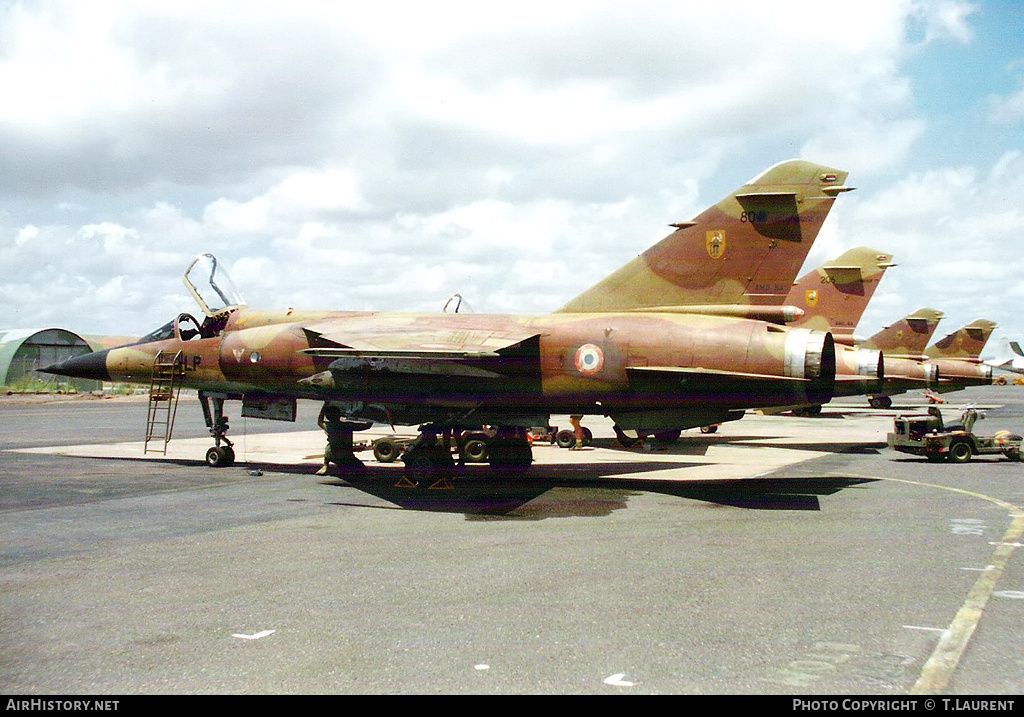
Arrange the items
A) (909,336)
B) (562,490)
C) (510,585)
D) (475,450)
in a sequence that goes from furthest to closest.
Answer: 1. (909,336)
2. (475,450)
3. (562,490)
4. (510,585)

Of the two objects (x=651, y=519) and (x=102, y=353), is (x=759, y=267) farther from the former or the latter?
(x=102, y=353)

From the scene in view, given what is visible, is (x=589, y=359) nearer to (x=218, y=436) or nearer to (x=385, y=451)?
(x=385, y=451)

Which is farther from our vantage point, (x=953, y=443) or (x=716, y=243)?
(x=953, y=443)

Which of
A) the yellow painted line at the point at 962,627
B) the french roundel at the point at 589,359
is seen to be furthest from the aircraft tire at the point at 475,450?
the yellow painted line at the point at 962,627

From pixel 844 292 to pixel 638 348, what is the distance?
16713mm

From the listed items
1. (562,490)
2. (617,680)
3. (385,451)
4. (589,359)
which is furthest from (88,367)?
(617,680)

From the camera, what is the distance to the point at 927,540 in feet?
35.0

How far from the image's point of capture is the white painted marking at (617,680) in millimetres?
5461

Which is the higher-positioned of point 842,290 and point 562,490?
point 842,290

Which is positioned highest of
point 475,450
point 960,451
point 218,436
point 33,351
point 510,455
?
point 33,351

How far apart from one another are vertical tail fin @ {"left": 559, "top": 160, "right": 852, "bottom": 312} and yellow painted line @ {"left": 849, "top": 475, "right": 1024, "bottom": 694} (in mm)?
5870

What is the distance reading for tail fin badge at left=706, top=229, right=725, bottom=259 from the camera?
49.9ft

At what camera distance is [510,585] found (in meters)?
→ 8.20

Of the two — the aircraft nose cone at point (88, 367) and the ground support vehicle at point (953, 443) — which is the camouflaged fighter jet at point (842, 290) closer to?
the ground support vehicle at point (953, 443)
